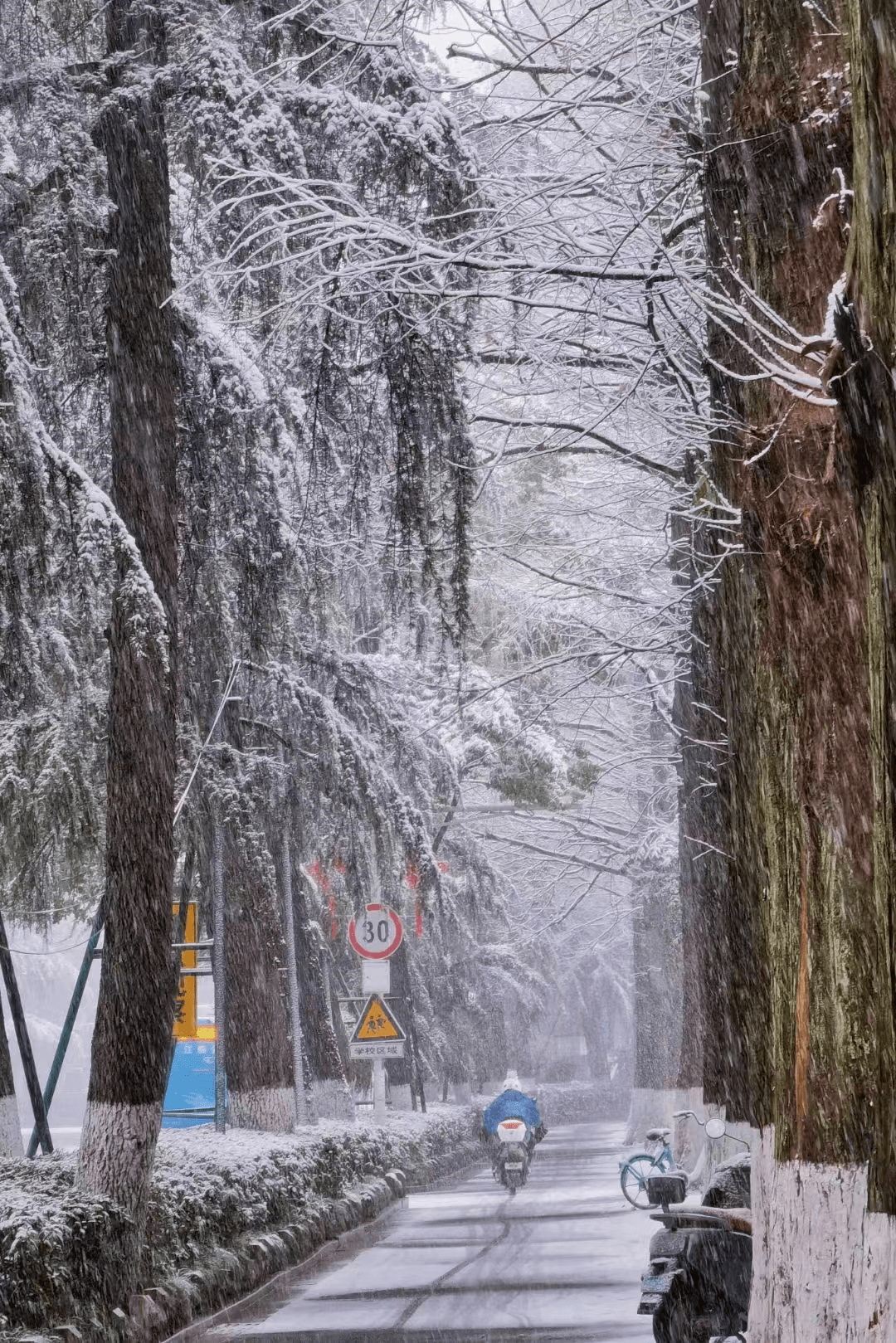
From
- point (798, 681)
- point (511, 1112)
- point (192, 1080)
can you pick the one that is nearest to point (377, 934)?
point (192, 1080)

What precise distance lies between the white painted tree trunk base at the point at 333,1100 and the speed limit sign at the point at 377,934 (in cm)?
362

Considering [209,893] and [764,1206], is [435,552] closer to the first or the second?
[764,1206]

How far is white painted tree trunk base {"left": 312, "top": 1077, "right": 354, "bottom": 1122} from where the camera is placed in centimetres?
2552

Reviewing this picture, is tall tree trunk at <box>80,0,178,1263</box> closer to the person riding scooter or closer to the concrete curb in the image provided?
the concrete curb

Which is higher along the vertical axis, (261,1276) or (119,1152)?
(119,1152)

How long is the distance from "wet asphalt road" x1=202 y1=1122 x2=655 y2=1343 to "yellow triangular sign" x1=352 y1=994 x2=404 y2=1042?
7.84ft

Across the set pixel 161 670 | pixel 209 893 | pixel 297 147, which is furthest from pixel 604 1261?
pixel 297 147

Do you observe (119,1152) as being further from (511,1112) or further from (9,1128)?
(511,1112)

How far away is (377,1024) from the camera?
75.7ft

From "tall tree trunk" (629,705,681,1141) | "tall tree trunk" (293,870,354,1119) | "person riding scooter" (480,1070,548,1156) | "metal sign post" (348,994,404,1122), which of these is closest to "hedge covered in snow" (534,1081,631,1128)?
"tall tree trunk" (629,705,681,1141)

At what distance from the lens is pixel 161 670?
38.3ft

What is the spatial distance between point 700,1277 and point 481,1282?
6.21 meters

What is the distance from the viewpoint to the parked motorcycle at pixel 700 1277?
8.41 metres

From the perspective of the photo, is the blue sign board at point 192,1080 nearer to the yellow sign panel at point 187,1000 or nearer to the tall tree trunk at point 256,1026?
the yellow sign panel at point 187,1000
